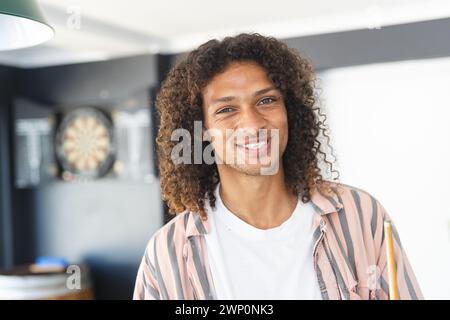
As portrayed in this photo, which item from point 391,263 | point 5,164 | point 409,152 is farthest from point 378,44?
point 5,164

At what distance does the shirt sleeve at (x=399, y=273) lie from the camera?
1051 mm

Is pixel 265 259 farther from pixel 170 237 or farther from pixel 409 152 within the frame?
pixel 409 152

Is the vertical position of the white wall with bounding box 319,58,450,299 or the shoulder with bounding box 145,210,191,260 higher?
the white wall with bounding box 319,58,450,299

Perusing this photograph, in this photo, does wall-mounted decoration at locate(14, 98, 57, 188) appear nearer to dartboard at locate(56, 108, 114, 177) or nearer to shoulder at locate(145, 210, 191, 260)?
dartboard at locate(56, 108, 114, 177)

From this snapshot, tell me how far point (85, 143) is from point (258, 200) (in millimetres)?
630

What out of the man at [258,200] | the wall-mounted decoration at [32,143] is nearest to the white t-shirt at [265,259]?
the man at [258,200]

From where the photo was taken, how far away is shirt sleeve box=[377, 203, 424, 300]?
3.45 feet

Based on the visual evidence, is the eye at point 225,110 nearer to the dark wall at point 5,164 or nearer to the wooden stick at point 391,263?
the wooden stick at point 391,263

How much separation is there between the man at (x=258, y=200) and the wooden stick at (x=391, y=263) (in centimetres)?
1

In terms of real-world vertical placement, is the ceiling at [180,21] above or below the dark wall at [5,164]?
above

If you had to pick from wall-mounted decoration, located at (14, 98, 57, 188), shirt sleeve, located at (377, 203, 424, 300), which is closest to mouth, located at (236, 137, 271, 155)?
shirt sleeve, located at (377, 203, 424, 300)

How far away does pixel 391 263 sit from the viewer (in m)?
1.04

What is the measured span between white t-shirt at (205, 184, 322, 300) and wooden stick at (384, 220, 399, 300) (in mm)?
142
